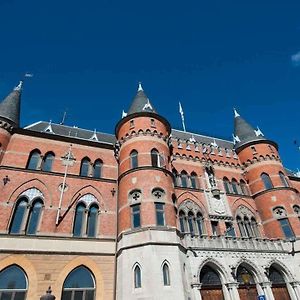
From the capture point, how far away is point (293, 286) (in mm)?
18000

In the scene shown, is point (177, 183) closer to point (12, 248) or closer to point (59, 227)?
point (59, 227)

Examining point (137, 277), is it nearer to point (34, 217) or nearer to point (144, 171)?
point (144, 171)

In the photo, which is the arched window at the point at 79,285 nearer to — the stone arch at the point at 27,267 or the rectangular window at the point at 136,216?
the stone arch at the point at 27,267

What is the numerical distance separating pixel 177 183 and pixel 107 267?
8.87 metres

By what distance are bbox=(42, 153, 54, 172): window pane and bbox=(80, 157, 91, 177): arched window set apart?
7.76ft

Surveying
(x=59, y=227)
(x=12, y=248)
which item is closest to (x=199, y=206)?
(x=59, y=227)

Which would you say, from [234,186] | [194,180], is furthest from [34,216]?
→ [234,186]

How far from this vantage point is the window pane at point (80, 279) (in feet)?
49.9

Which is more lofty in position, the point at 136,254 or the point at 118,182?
the point at 118,182

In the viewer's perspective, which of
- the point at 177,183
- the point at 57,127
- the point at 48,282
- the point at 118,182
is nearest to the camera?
the point at 48,282

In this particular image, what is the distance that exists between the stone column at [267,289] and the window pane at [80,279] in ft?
37.8

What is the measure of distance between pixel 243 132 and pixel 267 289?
16.3 metres

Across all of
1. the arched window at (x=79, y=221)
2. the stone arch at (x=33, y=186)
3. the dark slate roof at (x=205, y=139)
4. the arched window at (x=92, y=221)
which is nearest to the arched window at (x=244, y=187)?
the dark slate roof at (x=205, y=139)

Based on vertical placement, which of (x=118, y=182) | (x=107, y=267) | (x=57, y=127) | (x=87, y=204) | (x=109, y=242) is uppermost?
(x=57, y=127)
